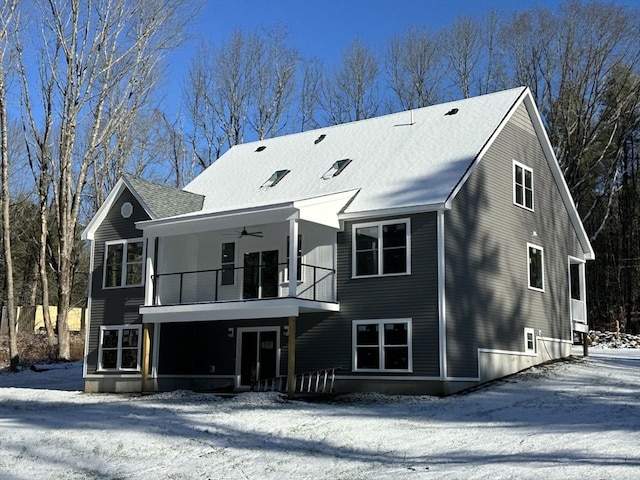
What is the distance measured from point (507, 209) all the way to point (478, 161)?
217 cm

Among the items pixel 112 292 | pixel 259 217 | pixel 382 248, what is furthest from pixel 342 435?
pixel 112 292

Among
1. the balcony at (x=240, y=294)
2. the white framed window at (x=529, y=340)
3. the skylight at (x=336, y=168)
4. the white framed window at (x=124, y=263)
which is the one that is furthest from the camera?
the white framed window at (x=124, y=263)

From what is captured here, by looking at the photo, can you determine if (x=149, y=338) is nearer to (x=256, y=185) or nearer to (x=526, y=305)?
(x=256, y=185)

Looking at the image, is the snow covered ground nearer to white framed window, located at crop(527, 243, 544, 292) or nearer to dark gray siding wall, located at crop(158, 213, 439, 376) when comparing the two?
dark gray siding wall, located at crop(158, 213, 439, 376)

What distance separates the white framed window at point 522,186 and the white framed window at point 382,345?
6070 mm

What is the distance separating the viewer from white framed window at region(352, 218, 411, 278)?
19734mm

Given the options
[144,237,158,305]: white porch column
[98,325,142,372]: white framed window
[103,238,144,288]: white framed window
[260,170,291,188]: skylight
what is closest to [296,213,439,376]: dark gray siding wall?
[144,237,158,305]: white porch column

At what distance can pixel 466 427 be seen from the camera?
14195 millimetres

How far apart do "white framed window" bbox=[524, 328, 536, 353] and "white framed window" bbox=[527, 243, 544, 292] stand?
1341 mm

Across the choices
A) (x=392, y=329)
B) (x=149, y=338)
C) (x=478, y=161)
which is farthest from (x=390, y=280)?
(x=149, y=338)

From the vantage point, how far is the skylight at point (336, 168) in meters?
23.5

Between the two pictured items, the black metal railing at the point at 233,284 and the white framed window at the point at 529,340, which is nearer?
the black metal railing at the point at 233,284

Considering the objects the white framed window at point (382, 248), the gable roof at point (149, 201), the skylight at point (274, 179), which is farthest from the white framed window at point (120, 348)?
the white framed window at point (382, 248)

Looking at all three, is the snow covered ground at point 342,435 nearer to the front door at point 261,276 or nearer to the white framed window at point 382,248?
the white framed window at point 382,248
